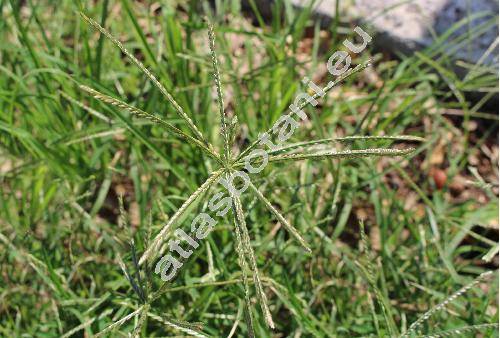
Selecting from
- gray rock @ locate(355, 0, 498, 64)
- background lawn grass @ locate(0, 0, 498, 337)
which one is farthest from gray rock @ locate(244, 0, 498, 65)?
background lawn grass @ locate(0, 0, 498, 337)

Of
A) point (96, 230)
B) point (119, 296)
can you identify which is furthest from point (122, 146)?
point (119, 296)

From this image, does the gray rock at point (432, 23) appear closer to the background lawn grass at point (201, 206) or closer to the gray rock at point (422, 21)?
the gray rock at point (422, 21)

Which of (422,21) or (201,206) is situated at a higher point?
(422,21)

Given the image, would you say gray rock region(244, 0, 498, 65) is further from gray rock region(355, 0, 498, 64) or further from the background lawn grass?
the background lawn grass

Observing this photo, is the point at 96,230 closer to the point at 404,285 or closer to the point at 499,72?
the point at 404,285

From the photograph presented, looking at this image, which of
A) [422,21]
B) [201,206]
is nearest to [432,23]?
[422,21]

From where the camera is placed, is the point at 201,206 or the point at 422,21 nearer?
the point at 201,206

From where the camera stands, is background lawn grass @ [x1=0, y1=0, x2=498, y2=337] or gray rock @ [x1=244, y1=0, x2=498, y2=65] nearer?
background lawn grass @ [x1=0, y1=0, x2=498, y2=337]

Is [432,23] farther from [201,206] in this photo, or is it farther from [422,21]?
[201,206]

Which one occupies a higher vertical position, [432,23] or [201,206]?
[432,23]

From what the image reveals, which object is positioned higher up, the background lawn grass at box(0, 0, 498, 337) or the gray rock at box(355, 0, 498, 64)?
the gray rock at box(355, 0, 498, 64)

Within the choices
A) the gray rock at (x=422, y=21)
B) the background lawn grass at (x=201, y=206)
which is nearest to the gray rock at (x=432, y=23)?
Answer: the gray rock at (x=422, y=21)
